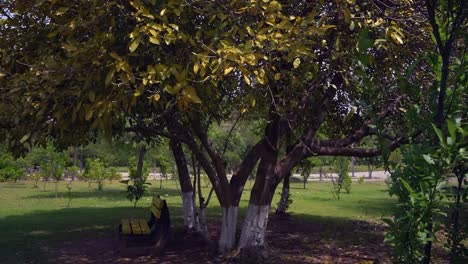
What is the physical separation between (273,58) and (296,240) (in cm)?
531

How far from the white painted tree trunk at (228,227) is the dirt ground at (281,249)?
0.74ft

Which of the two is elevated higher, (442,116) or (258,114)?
(258,114)

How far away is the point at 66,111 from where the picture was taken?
6.56 metres

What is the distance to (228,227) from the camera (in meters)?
9.34

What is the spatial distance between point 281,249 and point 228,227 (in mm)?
1459

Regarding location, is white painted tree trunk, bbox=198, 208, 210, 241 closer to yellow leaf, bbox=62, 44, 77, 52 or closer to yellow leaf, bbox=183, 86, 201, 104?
yellow leaf, bbox=183, 86, 201, 104

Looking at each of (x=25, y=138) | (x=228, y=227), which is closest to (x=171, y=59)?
(x=25, y=138)

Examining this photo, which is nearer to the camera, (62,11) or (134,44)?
(134,44)

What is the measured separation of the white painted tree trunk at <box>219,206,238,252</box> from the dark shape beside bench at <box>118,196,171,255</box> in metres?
1.06

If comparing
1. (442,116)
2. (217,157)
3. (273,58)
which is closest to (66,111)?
(273,58)

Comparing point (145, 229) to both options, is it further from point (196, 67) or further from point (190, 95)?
point (196, 67)

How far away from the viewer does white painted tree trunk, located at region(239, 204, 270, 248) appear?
8.98 m

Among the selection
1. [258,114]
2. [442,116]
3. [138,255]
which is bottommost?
[138,255]

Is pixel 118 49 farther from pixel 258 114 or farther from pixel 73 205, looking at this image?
pixel 73 205
